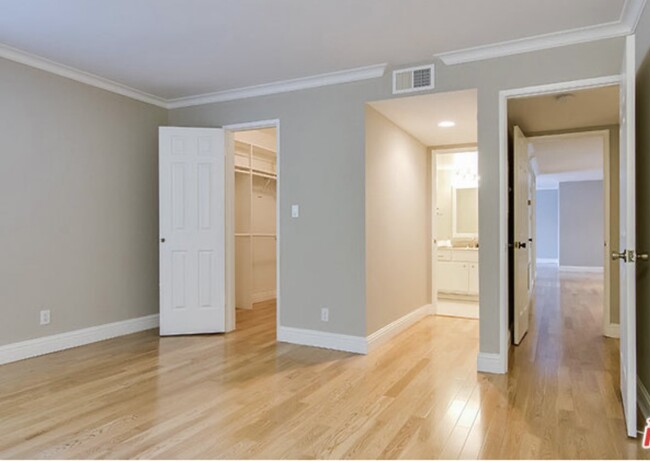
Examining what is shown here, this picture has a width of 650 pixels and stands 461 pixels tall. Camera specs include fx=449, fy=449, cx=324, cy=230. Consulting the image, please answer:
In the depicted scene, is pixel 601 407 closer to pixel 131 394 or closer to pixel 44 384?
pixel 131 394

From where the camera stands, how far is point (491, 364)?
3330 millimetres

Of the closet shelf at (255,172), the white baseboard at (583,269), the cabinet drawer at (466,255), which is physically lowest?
the white baseboard at (583,269)

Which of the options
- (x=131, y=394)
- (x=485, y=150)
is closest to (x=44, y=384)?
(x=131, y=394)

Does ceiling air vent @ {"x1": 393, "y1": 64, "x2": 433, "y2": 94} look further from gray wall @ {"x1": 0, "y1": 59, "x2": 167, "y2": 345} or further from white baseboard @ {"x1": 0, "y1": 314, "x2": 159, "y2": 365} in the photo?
white baseboard @ {"x1": 0, "y1": 314, "x2": 159, "y2": 365}

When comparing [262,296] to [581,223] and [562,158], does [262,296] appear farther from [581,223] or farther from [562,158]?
[581,223]

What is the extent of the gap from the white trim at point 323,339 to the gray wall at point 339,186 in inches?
2.0

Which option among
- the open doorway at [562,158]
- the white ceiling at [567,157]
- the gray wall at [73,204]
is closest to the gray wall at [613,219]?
the open doorway at [562,158]

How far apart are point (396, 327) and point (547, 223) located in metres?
10.7

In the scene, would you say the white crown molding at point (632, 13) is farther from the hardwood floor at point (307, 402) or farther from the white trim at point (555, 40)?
the hardwood floor at point (307, 402)

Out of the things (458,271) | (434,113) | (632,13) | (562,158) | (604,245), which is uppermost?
(632,13)

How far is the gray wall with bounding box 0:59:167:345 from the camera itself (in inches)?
139

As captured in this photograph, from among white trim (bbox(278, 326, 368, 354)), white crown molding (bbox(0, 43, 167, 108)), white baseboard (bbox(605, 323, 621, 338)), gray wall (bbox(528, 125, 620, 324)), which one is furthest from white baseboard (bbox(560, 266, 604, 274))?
white crown molding (bbox(0, 43, 167, 108))

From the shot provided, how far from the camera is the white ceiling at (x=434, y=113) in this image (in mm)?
3681

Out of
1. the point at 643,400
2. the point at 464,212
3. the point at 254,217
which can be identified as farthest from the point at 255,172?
the point at 643,400
